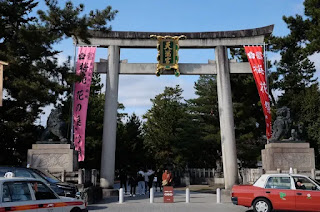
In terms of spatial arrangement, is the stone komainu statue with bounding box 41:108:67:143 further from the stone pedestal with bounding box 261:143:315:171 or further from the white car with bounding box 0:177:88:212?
the white car with bounding box 0:177:88:212

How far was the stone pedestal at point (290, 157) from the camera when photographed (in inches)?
769

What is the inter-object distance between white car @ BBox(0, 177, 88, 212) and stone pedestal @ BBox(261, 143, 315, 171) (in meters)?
13.7

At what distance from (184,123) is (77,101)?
17.7 m

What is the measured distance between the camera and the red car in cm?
1158

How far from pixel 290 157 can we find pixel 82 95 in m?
12.7

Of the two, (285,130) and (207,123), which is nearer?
(285,130)

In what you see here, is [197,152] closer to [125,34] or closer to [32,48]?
[125,34]

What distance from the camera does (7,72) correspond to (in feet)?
58.0

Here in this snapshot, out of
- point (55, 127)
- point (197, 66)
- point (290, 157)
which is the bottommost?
point (290, 157)

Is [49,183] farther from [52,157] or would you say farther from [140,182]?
[140,182]

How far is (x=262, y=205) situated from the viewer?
12023 mm

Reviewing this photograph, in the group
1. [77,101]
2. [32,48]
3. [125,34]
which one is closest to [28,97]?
[32,48]

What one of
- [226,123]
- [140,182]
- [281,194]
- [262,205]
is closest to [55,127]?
[140,182]

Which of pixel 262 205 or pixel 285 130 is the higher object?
pixel 285 130
